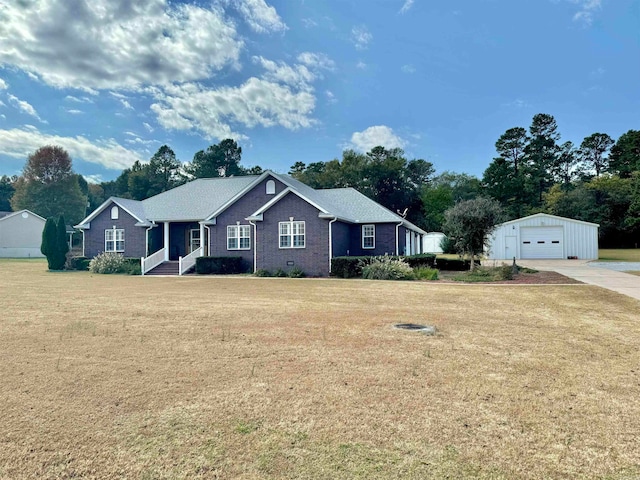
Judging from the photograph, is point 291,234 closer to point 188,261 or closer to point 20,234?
point 188,261

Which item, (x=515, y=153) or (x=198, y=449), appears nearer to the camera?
(x=198, y=449)

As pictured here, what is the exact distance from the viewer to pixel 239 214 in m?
24.2

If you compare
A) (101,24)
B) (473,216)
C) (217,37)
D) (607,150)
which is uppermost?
(607,150)

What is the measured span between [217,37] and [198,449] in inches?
821

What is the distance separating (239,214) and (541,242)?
83.8ft

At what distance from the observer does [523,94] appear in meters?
31.4

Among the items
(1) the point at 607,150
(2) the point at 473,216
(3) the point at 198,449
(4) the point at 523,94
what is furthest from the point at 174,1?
(1) the point at 607,150

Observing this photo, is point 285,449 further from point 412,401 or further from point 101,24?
point 101,24

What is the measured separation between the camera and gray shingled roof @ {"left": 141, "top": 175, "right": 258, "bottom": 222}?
26.5 m

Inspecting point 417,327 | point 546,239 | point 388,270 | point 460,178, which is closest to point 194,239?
point 388,270

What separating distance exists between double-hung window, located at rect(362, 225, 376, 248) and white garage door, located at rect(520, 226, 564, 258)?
16.4 m

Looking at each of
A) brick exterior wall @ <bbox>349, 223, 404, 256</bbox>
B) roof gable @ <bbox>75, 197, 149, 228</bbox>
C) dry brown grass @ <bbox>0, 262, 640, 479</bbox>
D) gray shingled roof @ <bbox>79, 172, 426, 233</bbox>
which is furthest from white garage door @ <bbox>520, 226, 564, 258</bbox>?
roof gable @ <bbox>75, 197, 149, 228</bbox>

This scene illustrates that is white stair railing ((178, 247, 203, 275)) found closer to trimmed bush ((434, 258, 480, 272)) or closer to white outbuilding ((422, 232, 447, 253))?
trimmed bush ((434, 258, 480, 272))

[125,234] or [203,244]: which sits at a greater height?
[125,234]
